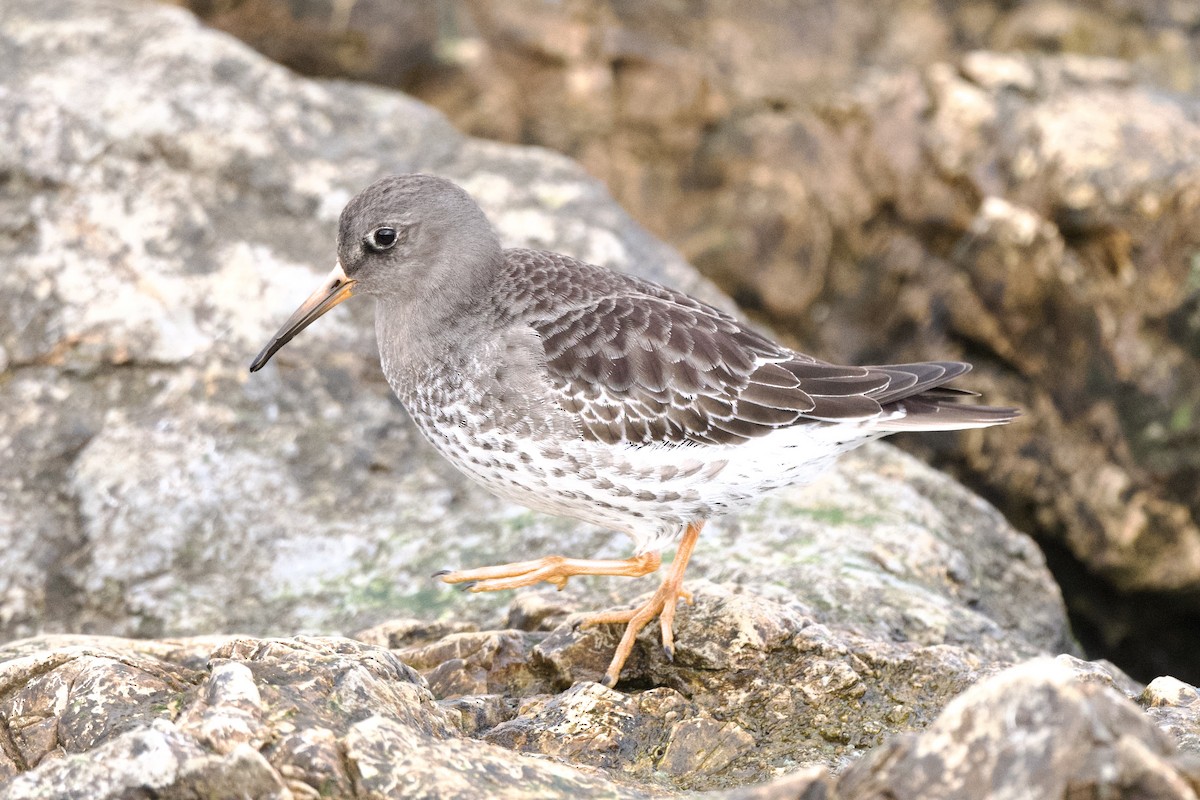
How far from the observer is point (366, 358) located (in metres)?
7.77

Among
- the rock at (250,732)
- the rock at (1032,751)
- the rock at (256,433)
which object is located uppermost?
the rock at (1032,751)

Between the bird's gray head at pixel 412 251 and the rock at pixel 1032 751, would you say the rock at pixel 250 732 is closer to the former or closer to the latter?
the rock at pixel 1032 751

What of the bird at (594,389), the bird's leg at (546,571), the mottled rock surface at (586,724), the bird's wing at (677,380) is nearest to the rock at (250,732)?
the mottled rock surface at (586,724)

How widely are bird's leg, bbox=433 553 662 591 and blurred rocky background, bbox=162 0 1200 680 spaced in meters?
4.09

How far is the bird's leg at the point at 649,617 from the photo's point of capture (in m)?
5.30

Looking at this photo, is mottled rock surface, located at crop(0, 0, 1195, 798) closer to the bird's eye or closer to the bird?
the bird

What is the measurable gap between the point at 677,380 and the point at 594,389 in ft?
1.30

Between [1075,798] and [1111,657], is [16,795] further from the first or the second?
[1111,657]

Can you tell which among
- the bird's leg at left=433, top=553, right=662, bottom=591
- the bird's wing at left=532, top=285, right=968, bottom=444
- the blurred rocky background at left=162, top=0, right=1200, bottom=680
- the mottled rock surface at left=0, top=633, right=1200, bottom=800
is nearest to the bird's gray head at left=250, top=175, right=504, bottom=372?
the bird's wing at left=532, top=285, right=968, bottom=444

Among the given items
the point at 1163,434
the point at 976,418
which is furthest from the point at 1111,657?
the point at 976,418

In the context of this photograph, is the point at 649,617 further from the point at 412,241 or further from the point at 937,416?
the point at 412,241

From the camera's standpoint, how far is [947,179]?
10469 mm

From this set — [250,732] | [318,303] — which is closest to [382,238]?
[318,303]

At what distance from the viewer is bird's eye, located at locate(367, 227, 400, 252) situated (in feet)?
19.8
